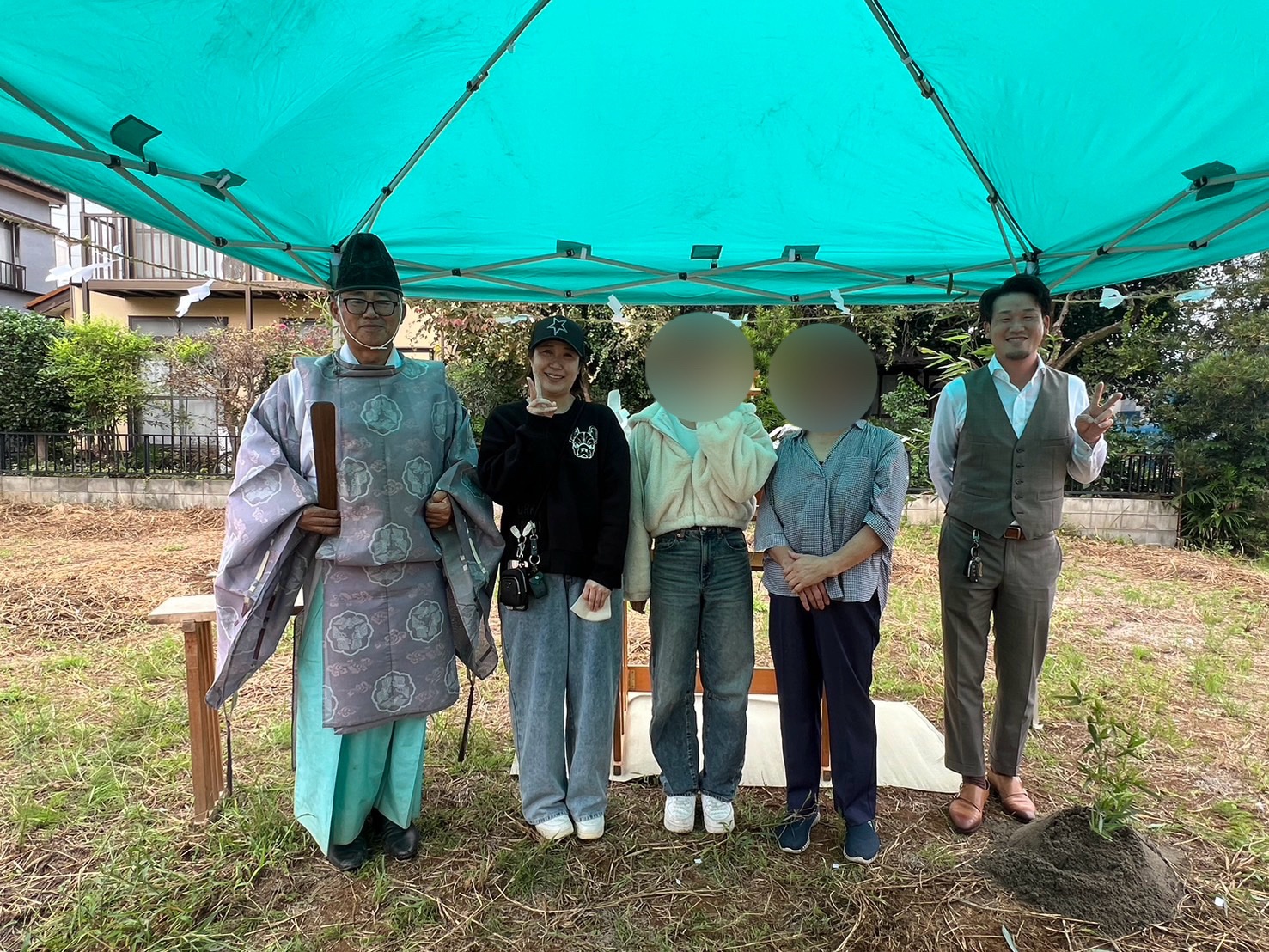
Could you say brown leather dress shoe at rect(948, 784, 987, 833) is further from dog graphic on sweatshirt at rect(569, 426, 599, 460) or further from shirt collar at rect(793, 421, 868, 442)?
dog graphic on sweatshirt at rect(569, 426, 599, 460)

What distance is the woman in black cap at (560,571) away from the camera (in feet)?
7.41

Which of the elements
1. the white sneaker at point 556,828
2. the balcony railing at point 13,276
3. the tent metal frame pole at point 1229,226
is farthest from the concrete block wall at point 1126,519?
the balcony railing at point 13,276

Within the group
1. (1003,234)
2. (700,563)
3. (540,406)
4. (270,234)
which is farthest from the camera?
(1003,234)

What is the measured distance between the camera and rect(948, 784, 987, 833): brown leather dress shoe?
2527 mm

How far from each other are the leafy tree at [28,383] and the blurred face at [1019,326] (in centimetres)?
1081

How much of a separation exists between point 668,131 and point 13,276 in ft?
57.0

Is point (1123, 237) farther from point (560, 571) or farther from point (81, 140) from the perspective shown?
point (81, 140)

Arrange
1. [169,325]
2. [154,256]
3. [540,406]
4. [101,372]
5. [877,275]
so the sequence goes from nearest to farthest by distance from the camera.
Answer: [540,406], [877,275], [101,372], [154,256], [169,325]

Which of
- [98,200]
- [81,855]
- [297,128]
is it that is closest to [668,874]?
[81,855]

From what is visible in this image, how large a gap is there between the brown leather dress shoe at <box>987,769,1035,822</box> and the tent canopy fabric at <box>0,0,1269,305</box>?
6.93 feet

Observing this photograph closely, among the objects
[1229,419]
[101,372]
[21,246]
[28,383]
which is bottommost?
[1229,419]

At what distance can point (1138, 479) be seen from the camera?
7926 mm

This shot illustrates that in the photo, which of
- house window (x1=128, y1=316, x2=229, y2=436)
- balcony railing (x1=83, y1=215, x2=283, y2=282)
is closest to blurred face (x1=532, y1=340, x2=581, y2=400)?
house window (x1=128, y1=316, x2=229, y2=436)

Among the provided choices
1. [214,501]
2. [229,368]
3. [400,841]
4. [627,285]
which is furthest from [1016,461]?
[229,368]
